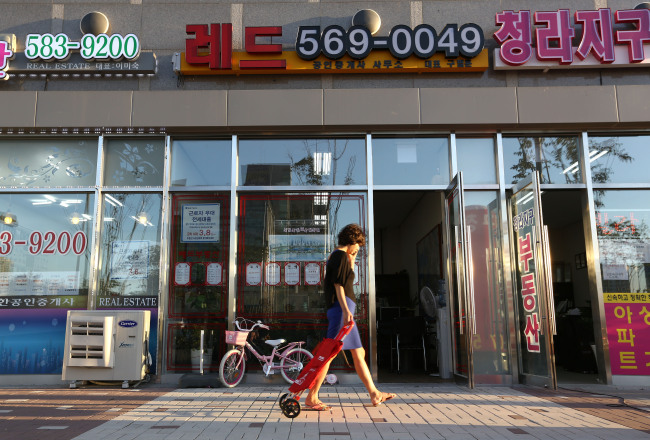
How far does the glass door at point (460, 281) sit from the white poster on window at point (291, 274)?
6.84 ft

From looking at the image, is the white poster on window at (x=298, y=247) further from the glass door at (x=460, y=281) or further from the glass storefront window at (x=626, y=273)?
the glass storefront window at (x=626, y=273)

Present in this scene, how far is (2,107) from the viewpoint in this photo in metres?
7.41

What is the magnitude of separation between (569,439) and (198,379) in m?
4.30

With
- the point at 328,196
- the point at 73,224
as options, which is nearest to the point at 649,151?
the point at 328,196

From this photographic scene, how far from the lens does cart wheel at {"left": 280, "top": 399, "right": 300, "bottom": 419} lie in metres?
4.38

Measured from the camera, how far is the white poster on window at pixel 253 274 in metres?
7.30

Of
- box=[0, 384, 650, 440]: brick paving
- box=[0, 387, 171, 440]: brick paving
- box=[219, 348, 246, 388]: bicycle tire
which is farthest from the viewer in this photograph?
box=[219, 348, 246, 388]: bicycle tire

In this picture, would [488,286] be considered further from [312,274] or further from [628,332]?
[312,274]

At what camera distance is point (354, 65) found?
7438 millimetres

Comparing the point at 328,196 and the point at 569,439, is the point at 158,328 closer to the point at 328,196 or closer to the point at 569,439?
the point at 328,196

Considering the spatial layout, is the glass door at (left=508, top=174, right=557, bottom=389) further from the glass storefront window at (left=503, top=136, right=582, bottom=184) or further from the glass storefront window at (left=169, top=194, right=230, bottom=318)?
the glass storefront window at (left=169, top=194, right=230, bottom=318)

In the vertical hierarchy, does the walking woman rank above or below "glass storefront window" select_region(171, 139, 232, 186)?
below

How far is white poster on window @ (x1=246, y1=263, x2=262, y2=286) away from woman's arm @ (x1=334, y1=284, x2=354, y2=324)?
2.64 metres

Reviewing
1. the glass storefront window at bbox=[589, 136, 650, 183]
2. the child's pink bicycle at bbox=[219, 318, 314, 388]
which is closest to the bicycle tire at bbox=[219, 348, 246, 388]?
the child's pink bicycle at bbox=[219, 318, 314, 388]
